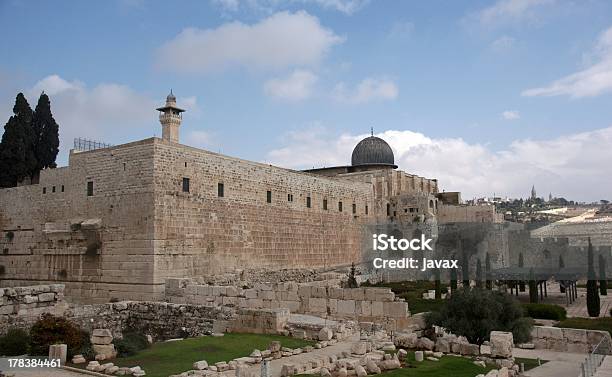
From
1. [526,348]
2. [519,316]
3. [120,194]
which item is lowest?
[526,348]

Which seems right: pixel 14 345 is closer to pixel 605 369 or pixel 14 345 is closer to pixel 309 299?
pixel 309 299

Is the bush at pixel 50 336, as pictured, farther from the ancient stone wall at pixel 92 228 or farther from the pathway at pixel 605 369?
the pathway at pixel 605 369

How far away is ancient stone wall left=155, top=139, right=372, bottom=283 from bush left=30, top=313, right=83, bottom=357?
555 centimetres

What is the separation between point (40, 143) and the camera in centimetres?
2462

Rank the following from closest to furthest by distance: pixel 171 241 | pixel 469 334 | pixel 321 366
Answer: pixel 321 366, pixel 469 334, pixel 171 241

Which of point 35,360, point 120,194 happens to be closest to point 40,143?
point 120,194

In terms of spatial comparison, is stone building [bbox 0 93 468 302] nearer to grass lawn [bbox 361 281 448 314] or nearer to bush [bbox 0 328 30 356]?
grass lawn [bbox 361 281 448 314]

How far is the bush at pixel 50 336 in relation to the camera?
385 inches

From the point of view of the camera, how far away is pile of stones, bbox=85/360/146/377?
8188 millimetres

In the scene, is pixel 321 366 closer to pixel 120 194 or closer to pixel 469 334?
pixel 469 334

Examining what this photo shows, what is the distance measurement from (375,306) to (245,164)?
885cm

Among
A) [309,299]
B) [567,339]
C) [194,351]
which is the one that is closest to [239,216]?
[309,299]

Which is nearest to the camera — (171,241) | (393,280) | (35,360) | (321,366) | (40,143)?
(321,366)

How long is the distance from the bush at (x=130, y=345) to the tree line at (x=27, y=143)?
15863 mm
